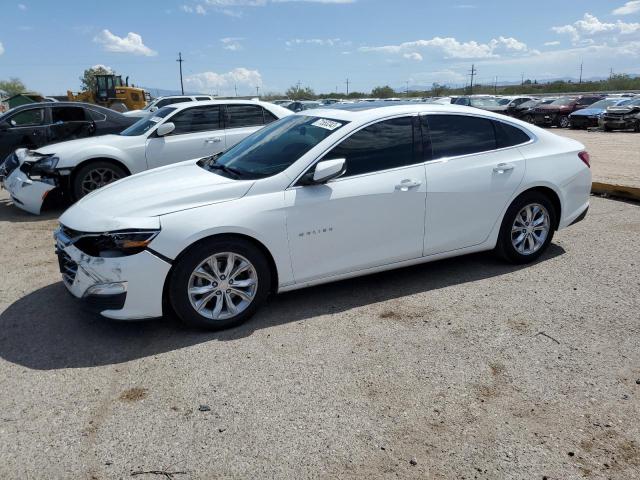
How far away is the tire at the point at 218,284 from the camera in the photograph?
3.91 meters

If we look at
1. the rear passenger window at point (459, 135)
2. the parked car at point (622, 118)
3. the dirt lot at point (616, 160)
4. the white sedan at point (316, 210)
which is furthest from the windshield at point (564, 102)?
the rear passenger window at point (459, 135)

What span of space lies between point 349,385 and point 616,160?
1295 cm

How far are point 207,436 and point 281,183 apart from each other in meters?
2.01

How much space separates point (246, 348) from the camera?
3.87 m

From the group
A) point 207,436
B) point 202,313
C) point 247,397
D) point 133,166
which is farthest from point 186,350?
point 133,166

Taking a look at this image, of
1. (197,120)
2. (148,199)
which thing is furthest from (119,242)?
(197,120)

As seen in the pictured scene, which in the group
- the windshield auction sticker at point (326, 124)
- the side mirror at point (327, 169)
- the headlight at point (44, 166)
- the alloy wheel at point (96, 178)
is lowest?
the alloy wheel at point (96, 178)

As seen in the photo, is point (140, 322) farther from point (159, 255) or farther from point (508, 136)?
point (508, 136)

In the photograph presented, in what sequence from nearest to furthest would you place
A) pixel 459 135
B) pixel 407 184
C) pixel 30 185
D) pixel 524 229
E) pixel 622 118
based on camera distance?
pixel 407 184 < pixel 459 135 < pixel 524 229 < pixel 30 185 < pixel 622 118

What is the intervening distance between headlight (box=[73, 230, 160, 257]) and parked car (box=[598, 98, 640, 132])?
84.2ft

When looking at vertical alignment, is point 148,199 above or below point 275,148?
below

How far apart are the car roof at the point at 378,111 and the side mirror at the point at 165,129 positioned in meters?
3.73

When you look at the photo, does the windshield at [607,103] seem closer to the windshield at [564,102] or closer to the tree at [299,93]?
the windshield at [564,102]

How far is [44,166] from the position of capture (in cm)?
781
